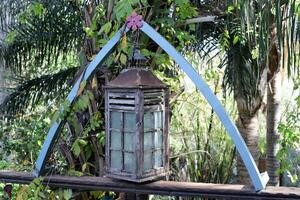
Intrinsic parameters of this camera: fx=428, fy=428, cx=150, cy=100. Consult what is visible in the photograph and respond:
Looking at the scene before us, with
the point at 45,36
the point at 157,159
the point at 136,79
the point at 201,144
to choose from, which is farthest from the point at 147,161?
the point at 45,36

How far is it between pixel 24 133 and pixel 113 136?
3.00m

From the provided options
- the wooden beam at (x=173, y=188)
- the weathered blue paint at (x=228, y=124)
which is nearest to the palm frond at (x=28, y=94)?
the wooden beam at (x=173, y=188)

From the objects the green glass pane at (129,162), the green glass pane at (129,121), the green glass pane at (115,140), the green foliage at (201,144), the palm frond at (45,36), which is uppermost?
the palm frond at (45,36)

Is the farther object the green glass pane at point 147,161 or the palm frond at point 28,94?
the palm frond at point 28,94

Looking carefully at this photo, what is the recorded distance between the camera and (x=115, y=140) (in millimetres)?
1520

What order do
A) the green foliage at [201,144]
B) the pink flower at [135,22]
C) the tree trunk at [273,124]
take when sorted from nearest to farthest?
the pink flower at [135,22] → the tree trunk at [273,124] → the green foliage at [201,144]

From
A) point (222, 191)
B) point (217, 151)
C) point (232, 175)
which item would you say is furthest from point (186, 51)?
point (222, 191)

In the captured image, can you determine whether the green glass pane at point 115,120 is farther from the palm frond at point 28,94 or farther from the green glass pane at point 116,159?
the palm frond at point 28,94

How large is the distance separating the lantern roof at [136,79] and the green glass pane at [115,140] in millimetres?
172

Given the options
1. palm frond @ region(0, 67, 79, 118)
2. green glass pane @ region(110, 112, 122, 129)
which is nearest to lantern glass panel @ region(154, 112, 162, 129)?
green glass pane @ region(110, 112, 122, 129)

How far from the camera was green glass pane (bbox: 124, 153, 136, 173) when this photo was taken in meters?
1.46

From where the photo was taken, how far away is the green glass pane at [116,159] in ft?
4.91

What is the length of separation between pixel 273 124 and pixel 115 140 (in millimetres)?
2215

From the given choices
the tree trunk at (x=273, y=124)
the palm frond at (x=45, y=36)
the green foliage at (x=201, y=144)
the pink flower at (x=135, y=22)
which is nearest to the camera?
the pink flower at (x=135, y=22)
